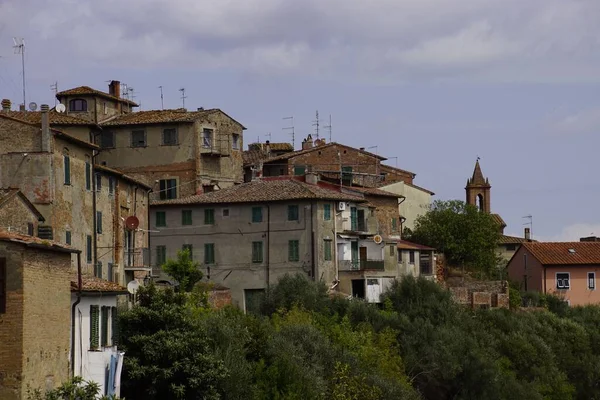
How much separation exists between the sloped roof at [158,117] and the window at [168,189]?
3.48 meters

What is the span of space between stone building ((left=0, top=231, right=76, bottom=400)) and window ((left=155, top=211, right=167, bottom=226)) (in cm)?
4135

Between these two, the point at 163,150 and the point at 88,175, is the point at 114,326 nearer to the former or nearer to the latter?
the point at 88,175

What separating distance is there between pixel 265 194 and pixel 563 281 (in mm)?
30629

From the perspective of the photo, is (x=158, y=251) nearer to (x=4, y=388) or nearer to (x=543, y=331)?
(x=543, y=331)

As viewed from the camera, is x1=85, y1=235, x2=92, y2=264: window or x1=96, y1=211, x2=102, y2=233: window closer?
x1=85, y1=235, x2=92, y2=264: window

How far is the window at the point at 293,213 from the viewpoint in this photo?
72.8 m

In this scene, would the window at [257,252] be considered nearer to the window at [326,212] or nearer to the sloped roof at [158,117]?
the window at [326,212]

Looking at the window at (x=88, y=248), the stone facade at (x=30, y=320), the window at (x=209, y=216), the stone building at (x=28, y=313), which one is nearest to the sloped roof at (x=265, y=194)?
the window at (x=209, y=216)

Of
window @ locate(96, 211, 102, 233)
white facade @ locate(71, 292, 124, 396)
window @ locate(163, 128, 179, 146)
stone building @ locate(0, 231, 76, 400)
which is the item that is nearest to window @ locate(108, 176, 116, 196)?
window @ locate(96, 211, 102, 233)

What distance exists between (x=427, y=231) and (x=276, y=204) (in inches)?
815

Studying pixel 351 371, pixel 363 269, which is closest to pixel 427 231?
pixel 363 269

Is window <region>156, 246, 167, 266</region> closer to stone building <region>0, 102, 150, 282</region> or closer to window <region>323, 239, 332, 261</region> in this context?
window <region>323, 239, 332, 261</region>

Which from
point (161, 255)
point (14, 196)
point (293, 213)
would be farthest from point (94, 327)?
point (161, 255)

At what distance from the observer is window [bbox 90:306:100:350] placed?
122 feet
